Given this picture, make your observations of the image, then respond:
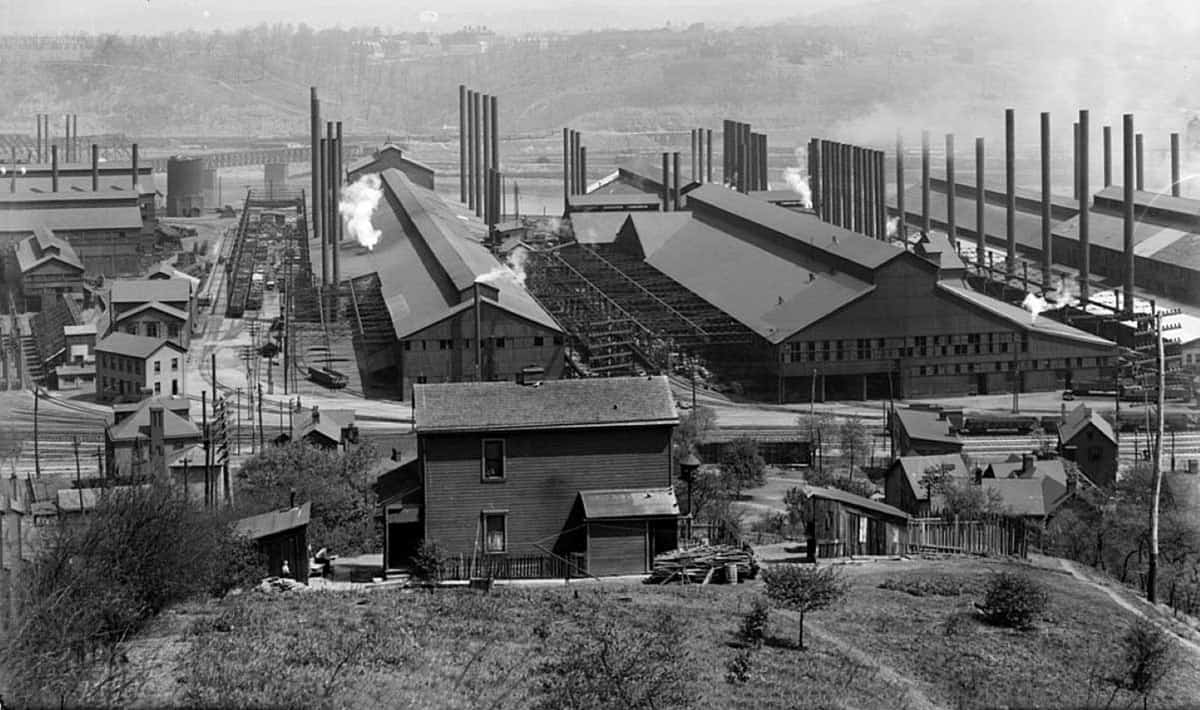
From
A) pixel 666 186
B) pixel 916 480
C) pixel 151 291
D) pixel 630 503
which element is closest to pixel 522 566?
pixel 630 503

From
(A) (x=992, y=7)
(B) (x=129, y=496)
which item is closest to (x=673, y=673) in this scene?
(B) (x=129, y=496)

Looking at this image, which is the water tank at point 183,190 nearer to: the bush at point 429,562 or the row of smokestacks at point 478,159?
the row of smokestacks at point 478,159

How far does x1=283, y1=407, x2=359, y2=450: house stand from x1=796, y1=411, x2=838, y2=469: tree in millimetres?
A: 9242

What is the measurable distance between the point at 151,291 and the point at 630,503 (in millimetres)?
32882

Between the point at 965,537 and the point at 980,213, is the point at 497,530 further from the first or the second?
the point at 980,213

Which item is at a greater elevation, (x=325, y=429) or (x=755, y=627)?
(x=325, y=429)

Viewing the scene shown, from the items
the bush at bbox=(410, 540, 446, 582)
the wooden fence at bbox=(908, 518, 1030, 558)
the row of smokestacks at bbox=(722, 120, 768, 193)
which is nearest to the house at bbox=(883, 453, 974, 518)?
the wooden fence at bbox=(908, 518, 1030, 558)

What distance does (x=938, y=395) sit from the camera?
147ft

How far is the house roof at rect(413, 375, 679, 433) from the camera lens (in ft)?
70.4

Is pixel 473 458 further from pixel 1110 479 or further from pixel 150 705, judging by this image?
pixel 1110 479

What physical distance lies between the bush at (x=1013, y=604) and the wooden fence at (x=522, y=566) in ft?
17.1

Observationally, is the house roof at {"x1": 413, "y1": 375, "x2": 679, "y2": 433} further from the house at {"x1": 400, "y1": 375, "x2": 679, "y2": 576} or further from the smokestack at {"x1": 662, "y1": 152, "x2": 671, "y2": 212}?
the smokestack at {"x1": 662, "y1": 152, "x2": 671, "y2": 212}

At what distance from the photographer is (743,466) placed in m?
34.6

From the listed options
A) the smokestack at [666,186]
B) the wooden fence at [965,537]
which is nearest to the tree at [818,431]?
the wooden fence at [965,537]
